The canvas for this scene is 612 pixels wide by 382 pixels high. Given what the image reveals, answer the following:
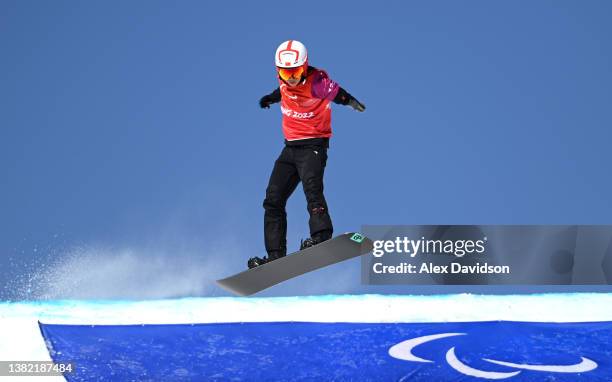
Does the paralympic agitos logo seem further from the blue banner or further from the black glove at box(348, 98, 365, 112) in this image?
the black glove at box(348, 98, 365, 112)

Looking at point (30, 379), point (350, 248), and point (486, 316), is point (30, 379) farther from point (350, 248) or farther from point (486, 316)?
point (486, 316)

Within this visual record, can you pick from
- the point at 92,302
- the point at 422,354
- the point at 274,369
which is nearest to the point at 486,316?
the point at 422,354

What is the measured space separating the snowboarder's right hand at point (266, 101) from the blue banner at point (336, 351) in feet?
8.58

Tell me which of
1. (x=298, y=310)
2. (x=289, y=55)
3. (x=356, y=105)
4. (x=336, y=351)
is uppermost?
(x=289, y=55)

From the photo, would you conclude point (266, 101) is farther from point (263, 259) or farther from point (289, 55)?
point (263, 259)

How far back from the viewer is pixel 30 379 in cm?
752

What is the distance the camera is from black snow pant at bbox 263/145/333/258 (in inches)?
263

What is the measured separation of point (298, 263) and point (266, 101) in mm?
1544

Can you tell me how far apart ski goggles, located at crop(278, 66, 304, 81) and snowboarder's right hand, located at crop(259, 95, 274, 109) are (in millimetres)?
670

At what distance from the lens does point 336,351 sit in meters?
8.13

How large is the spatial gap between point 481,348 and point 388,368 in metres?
1.26

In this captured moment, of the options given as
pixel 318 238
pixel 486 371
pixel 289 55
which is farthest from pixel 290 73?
pixel 486 371

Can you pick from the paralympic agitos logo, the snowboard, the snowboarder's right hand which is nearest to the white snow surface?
the paralympic agitos logo

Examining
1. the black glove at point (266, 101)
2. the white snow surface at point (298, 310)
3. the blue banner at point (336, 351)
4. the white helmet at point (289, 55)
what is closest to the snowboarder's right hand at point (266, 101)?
the black glove at point (266, 101)
